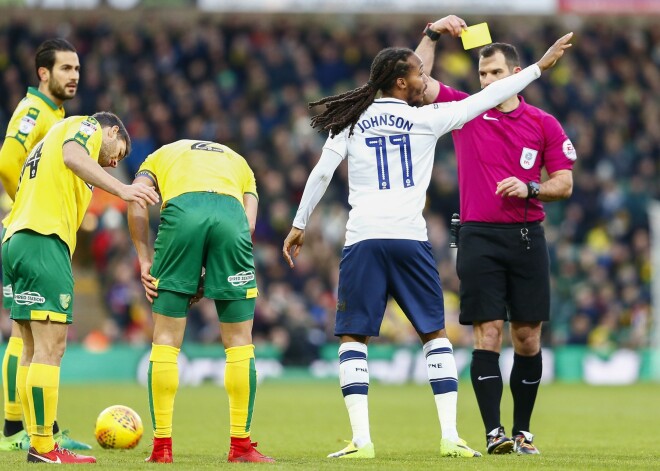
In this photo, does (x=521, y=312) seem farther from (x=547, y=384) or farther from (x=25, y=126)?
(x=547, y=384)

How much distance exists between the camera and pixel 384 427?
431 inches

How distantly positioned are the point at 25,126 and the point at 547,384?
13.1m

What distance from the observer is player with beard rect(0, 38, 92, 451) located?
834 centimetres

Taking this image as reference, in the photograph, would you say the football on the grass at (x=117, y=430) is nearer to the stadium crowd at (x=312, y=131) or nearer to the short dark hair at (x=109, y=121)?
the short dark hair at (x=109, y=121)

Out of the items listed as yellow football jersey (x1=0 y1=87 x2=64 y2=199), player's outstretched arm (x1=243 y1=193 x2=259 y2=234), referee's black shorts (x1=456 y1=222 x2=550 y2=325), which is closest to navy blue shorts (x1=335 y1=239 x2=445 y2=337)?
player's outstretched arm (x1=243 y1=193 x2=259 y2=234)

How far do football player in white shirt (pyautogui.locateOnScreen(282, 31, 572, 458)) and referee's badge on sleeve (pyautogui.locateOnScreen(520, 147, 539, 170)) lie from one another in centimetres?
87

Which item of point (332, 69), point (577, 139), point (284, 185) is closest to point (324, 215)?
point (284, 185)

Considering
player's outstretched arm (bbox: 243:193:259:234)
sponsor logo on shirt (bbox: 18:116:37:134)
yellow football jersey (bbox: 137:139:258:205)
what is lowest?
player's outstretched arm (bbox: 243:193:259:234)

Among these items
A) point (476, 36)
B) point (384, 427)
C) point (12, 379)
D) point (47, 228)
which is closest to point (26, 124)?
point (47, 228)

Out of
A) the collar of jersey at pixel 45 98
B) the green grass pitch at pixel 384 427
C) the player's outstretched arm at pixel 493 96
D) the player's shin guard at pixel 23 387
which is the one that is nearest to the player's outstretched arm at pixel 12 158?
the collar of jersey at pixel 45 98

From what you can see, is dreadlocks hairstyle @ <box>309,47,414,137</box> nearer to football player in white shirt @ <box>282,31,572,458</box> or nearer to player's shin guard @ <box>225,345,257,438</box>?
football player in white shirt @ <box>282,31,572,458</box>

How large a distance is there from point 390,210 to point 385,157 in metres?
0.34

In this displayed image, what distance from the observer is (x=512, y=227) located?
8133 mm

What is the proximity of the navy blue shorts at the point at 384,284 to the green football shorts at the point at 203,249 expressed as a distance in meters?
0.69
